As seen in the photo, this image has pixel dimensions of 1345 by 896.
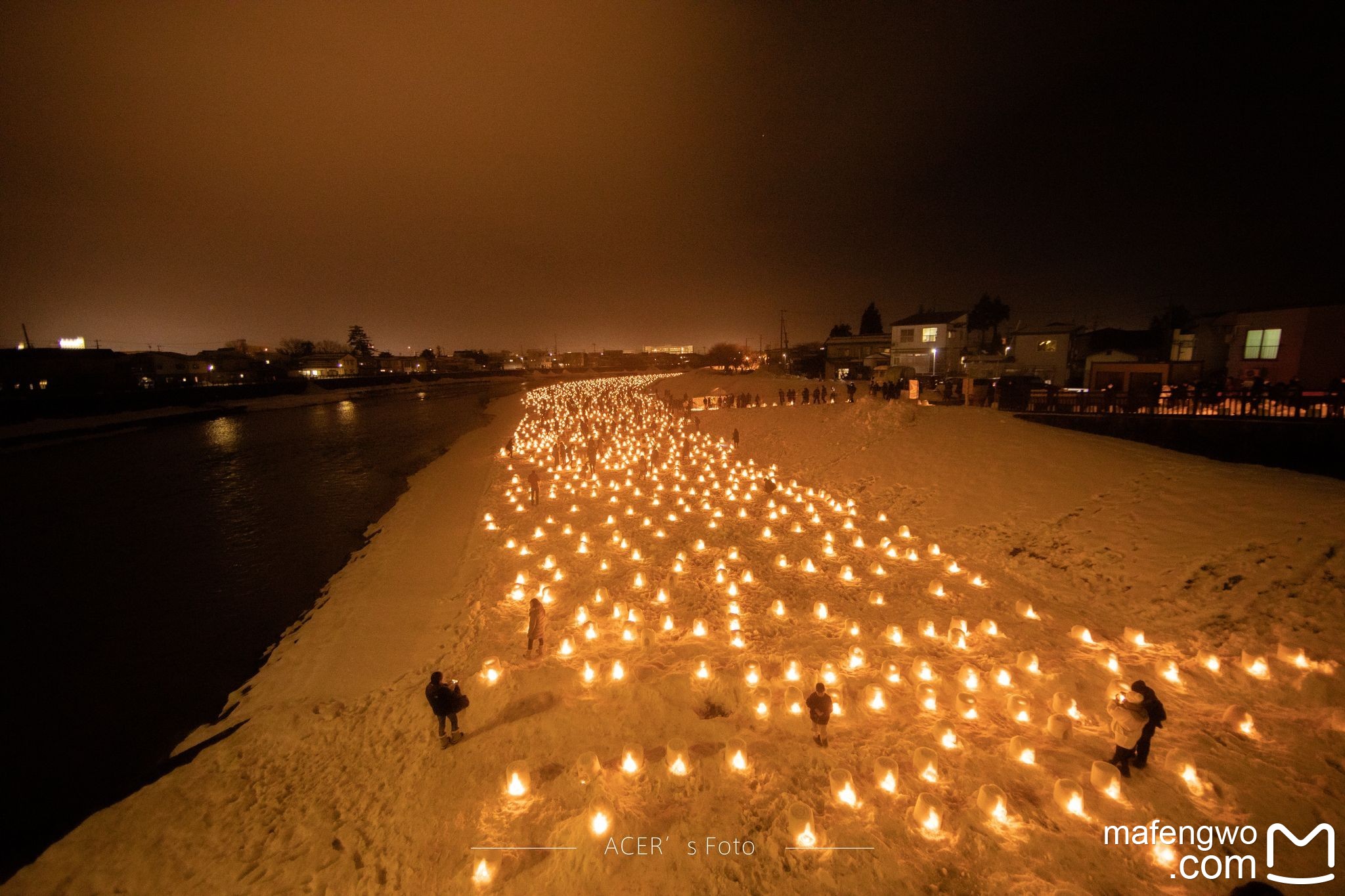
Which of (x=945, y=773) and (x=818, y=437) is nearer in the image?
(x=945, y=773)

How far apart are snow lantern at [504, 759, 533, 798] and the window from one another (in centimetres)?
3467

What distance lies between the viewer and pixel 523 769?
5680mm

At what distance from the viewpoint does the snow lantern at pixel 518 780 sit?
5578mm

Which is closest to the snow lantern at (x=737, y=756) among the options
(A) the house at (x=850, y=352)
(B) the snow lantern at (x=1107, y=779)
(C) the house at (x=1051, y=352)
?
(B) the snow lantern at (x=1107, y=779)

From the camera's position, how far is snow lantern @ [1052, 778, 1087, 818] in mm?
5047

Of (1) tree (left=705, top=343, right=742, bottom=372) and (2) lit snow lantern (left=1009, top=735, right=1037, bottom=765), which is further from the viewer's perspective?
(1) tree (left=705, top=343, right=742, bottom=372)

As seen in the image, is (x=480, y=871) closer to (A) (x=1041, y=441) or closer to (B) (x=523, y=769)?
(B) (x=523, y=769)

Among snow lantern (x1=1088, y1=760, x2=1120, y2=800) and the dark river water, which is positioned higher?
snow lantern (x1=1088, y1=760, x2=1120, y2=800)

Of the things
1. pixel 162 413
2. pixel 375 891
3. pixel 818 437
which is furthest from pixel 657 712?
pixel 162 413

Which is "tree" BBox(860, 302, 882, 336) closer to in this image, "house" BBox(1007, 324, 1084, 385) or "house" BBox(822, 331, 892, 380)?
"house" BBox(822, 331, 892, 380)

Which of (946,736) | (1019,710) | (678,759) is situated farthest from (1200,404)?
(678,759)

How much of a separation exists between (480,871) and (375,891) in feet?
3.99

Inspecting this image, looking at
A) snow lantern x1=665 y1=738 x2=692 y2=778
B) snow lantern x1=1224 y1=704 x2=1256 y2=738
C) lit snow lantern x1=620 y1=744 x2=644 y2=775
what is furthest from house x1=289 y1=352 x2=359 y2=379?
snow lantern x1=1224 y1=704 x2=1256 y2=738

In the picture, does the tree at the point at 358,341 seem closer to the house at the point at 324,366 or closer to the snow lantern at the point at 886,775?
the house at the point at 324,366
